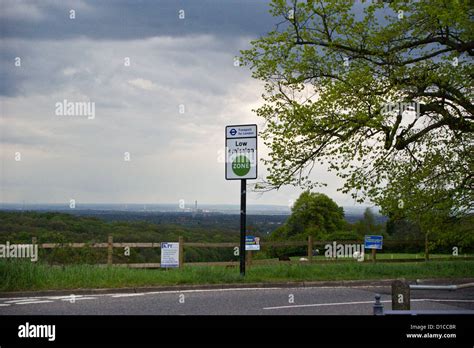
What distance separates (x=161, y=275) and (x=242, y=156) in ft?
13.7

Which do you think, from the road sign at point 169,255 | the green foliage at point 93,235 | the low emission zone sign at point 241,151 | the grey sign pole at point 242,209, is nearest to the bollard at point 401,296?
the grey sign pole at point 242,209

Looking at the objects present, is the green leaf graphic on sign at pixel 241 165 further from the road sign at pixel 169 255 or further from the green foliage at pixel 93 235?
the road sign at pixel 169 255

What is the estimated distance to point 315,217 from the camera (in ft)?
219

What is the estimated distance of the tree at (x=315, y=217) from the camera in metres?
64.1

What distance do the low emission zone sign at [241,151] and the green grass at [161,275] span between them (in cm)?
298

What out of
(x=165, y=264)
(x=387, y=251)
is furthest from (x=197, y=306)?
(x=387, y=251)

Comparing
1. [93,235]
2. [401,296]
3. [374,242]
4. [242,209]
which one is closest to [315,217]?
[93,235]

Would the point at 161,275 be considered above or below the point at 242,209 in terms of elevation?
below

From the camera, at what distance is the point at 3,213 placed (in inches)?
1758

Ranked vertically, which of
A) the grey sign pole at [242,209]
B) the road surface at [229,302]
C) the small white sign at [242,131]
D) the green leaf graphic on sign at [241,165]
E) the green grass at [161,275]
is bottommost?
the road surface at [229,302]

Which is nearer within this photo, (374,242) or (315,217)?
(374,242)

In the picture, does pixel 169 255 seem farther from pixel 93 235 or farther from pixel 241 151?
pixel 93 235
